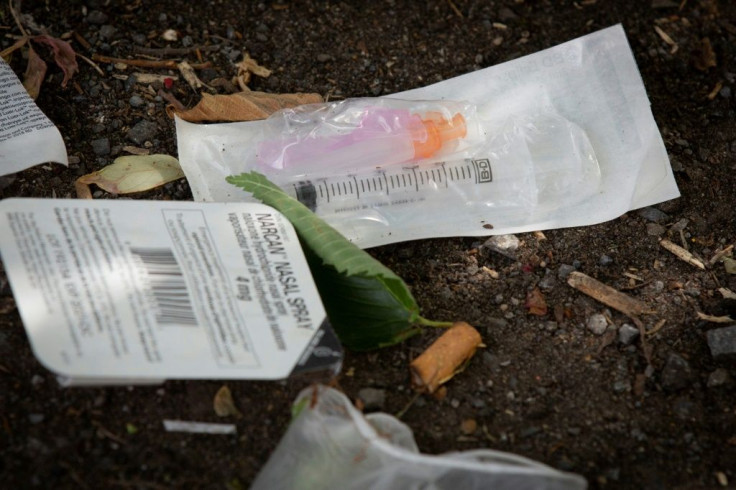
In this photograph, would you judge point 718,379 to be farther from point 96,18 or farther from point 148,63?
point 96,18

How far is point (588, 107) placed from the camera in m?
1.90

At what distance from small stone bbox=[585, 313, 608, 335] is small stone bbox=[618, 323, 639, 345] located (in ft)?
0.11

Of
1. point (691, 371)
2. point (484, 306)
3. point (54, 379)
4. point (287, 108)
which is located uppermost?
point (287, 108)

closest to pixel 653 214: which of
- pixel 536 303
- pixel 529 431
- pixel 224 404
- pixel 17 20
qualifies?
pixel 536 303

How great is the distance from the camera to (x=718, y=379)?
1.53m

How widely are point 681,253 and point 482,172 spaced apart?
19.4 inches

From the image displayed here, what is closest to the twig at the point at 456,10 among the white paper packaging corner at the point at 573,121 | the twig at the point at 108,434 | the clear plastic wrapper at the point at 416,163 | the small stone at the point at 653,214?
the white paper packaging corner at the point at 573,121

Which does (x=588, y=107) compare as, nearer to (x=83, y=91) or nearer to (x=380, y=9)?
(x=380, y=9)

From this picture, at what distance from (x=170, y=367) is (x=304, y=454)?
269 millimetres

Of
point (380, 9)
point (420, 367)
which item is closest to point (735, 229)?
point (420, 367)

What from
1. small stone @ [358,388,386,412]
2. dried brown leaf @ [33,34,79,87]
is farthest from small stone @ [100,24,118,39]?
small stone @ [358,388,386,412]

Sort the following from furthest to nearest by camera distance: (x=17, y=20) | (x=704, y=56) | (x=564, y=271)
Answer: (x=704, y=56) < (x=17, y=20) < (x=564, y=271)

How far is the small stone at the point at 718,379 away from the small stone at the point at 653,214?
42 centimetres

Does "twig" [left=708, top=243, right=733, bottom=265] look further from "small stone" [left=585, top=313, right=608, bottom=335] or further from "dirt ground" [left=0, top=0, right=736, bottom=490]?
"small stone" [left=585, top=313, right=608, bottom=335]
